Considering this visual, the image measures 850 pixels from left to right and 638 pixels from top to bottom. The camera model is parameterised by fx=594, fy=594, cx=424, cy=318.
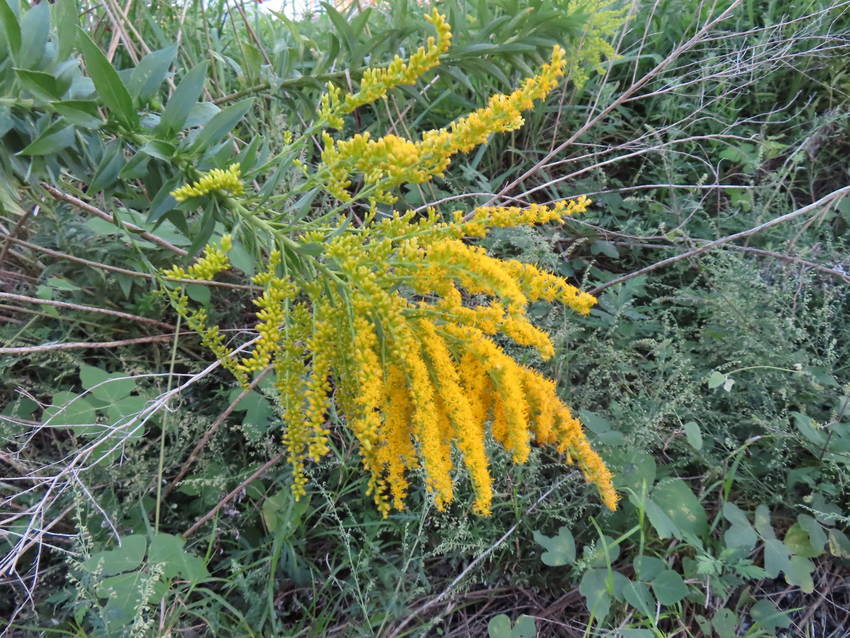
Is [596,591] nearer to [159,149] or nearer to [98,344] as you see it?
[159,149]

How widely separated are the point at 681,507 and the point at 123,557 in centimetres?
166

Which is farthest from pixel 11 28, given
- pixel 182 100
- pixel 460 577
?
pixel 460 577

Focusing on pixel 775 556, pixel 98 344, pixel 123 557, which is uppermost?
pixel 98 344

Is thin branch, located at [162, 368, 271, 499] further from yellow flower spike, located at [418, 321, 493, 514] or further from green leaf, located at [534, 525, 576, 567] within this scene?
green leaf, located at [534, 525, 576, 567]

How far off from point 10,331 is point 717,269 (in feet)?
8.74

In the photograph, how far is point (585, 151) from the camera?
123 inches

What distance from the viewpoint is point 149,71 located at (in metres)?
1.40

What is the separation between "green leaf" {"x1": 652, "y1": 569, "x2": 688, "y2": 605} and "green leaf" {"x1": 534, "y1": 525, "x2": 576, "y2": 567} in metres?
0.24

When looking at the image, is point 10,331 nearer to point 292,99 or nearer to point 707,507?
point 292,99

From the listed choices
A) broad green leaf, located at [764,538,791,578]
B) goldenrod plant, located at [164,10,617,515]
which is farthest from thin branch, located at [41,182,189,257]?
broad green leaf, located at [764,538,791,578]

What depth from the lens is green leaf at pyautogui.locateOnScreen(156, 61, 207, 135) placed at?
1.35 m

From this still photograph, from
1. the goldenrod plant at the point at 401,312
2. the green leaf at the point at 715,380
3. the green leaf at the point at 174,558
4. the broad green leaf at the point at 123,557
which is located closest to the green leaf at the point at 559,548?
the goldenrod plant at the point at 401,312

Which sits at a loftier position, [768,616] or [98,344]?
[98,344]

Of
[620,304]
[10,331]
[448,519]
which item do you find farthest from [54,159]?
[620,304]
